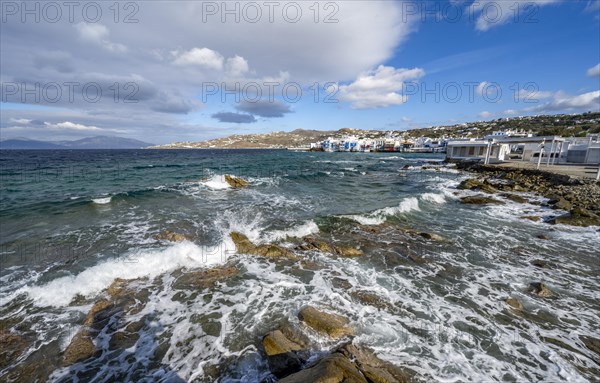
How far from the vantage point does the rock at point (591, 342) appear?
17.6 feet

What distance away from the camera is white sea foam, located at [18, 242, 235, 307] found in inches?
285

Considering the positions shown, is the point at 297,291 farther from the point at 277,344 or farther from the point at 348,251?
the point at 348,251

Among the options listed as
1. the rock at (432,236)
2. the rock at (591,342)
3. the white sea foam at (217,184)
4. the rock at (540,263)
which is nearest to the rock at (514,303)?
the rock at (591,342)

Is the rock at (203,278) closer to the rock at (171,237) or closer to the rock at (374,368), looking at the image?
the rock at (171,237)

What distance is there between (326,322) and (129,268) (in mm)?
6956

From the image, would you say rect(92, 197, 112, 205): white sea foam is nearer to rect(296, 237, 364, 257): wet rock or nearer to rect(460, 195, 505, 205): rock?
rect(296, 237, 364, 257): wet rock

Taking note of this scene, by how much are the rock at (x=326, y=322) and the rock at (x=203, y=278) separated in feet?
10.5

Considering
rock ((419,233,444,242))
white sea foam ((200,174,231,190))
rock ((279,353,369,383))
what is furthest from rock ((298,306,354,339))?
white sea foam ((200,174,231,190))

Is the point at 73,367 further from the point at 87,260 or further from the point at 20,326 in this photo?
the point at 87,260

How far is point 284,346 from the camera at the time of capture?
16.6 ft

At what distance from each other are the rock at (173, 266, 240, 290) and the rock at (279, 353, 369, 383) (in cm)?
495

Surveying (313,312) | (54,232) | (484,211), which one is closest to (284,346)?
(313,312)

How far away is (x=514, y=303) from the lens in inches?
267

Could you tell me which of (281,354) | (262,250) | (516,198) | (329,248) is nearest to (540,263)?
(329,248)
